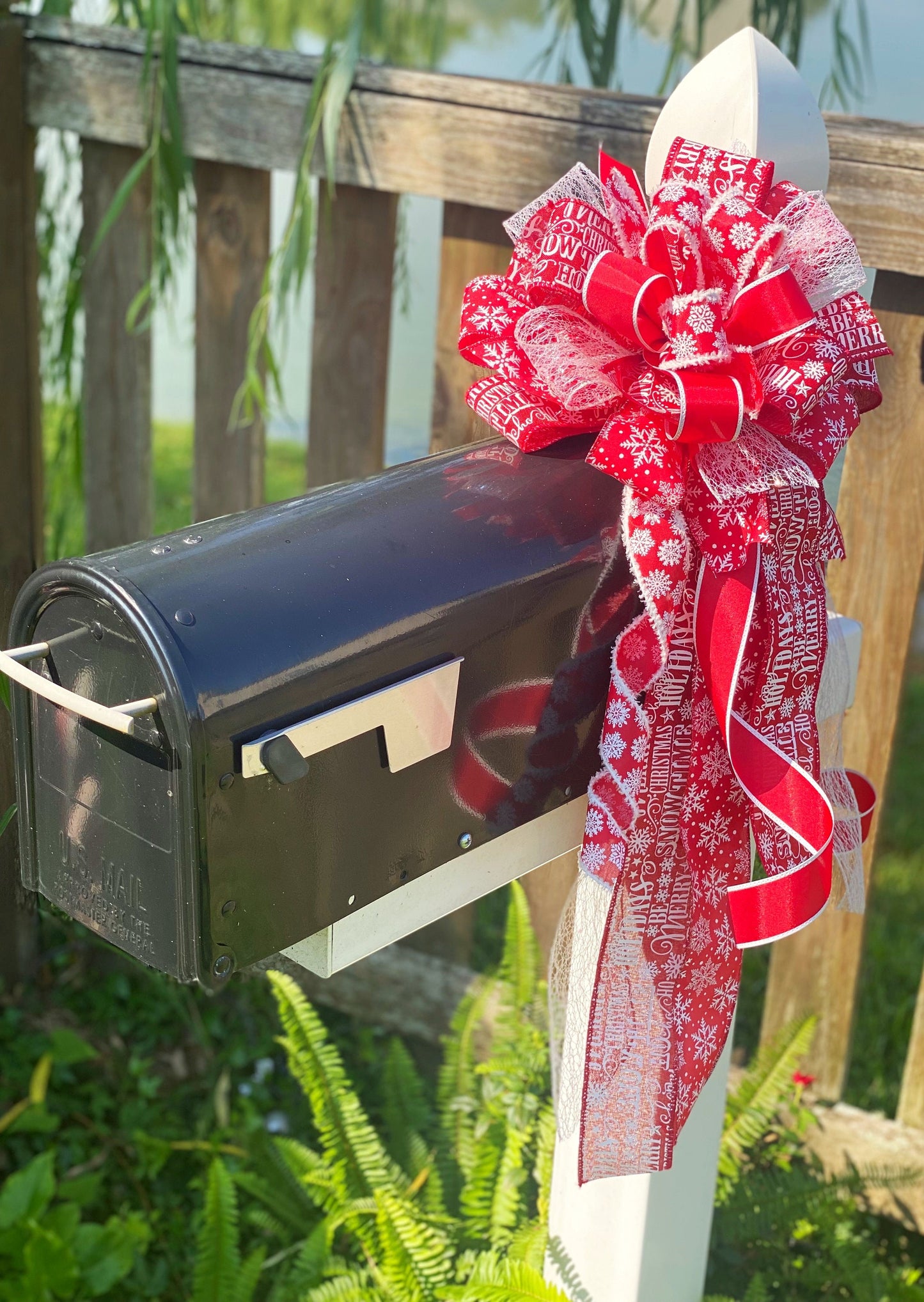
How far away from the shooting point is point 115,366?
2.09 metres

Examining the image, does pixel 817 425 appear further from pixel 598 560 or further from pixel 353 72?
pixel 353 72

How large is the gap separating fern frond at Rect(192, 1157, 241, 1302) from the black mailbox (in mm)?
943

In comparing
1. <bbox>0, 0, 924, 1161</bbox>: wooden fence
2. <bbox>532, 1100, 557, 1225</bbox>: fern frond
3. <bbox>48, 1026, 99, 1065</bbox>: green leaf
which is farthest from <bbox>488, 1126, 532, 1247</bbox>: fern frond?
<bbox>48, 1026, 99, 1065</bbox>: green leaf

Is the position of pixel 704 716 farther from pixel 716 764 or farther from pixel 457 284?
pixel 457 284

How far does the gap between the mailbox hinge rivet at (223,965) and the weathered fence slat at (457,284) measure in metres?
1.11

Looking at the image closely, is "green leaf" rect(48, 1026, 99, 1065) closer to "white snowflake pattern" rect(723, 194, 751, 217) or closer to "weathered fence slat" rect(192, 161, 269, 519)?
"weathered fence slat" rect(192, 161, 269, 519)

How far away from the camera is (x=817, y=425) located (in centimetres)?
91

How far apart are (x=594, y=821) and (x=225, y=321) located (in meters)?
1.34

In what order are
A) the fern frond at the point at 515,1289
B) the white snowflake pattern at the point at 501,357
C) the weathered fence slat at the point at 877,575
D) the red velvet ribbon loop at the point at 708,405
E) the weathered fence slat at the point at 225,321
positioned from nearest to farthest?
the red velvet ribbon loop at the point at 708,405 < the white snowflake pattern at the point at 501,357 < the fern frond at the point at 515,1289 < the weathered fence slat at the point at 877,575 < the weathered fence slat at the point at 225,321

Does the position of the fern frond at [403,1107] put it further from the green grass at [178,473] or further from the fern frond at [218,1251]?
the green grass at [178,473]

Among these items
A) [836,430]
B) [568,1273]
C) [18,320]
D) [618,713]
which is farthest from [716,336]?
[18,320]

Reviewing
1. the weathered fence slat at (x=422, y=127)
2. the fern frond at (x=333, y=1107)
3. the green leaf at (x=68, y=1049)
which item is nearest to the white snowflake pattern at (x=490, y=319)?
the weathered fence slat at (x=422, y=127)

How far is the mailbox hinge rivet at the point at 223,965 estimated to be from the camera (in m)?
0.73

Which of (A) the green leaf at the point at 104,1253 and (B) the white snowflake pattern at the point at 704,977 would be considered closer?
(B) the white snowflake pattern at the point at 704,977
